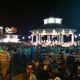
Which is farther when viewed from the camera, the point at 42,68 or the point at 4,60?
the point at 4,60

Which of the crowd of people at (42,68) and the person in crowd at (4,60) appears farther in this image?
the person in crowd at (4,60)

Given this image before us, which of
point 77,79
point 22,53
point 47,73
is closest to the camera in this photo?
point 77,79

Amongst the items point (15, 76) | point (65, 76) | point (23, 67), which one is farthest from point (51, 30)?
point (65, 76)

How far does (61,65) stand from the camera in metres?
8.75

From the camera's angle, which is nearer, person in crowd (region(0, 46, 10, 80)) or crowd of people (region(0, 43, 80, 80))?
crowd of people (region(0, 43, 80, 80))

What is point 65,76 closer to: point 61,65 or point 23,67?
point 61,65

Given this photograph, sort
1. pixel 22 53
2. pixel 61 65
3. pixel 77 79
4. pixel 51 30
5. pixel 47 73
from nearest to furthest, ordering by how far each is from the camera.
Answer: pixel 77 79, pixel 47 73, pixel 61 65, pixel 22 53, pixel 51 30

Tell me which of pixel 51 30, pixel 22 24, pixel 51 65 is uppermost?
pixel 22 24

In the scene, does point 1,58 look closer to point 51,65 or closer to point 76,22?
point 51,65

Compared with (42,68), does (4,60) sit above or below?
above

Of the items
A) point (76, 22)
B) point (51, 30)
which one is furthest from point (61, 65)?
point (76, 22)

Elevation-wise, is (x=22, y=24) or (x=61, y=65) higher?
(x=22, y=24)

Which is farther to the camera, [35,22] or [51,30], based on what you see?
[35,22]

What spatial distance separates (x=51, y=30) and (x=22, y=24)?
52113 millimetres
